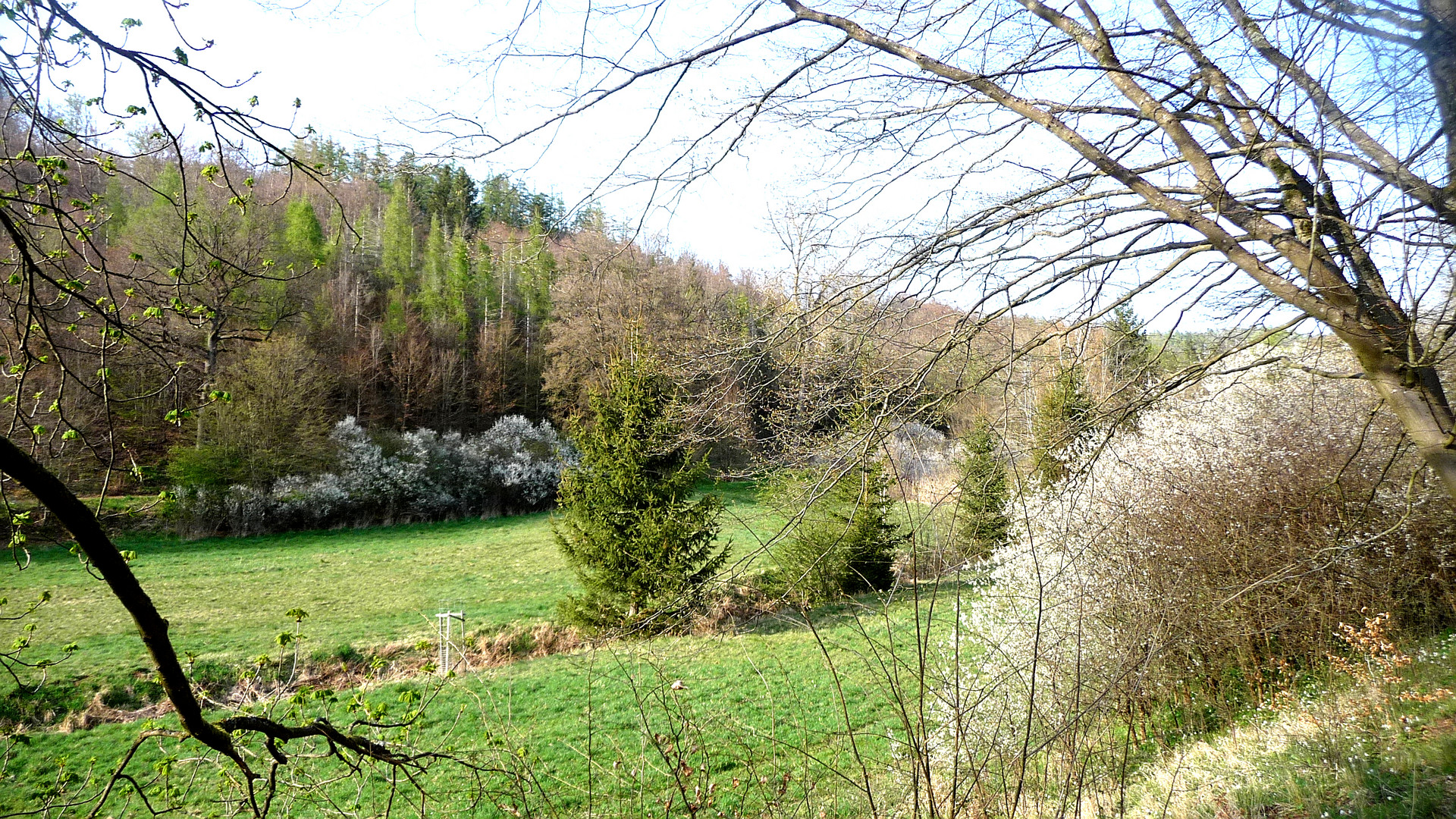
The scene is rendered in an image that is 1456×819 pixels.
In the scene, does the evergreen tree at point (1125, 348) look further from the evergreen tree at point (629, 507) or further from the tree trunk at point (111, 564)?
the evergreen tree at point (629, 507)

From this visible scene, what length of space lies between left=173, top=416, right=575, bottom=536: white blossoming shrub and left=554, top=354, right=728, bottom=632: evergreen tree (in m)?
6.55

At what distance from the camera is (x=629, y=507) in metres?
12.2

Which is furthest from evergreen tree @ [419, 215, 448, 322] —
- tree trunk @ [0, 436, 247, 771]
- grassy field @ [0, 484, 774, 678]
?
tree trunk @ [0, 436, 247, 771]

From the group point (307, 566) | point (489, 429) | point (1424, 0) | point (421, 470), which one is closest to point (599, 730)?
point (1424, 0)

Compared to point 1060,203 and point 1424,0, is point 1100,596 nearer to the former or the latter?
point 1060,203

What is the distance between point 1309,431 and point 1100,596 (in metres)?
3.34

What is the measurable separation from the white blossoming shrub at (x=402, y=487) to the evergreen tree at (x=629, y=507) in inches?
258

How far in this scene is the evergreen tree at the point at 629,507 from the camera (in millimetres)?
11859

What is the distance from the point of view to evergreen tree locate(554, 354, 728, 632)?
1186cm

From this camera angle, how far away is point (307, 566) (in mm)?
17828

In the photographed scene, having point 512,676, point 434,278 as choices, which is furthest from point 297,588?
point 434,278

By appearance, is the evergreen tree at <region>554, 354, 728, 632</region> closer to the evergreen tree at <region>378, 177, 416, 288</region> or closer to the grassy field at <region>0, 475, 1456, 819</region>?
the grassy field at <region>0, 475, 1456, 819</region>

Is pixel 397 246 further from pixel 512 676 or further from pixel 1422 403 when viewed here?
pixel 1422 403

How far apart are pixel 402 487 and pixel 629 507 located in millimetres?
15840
